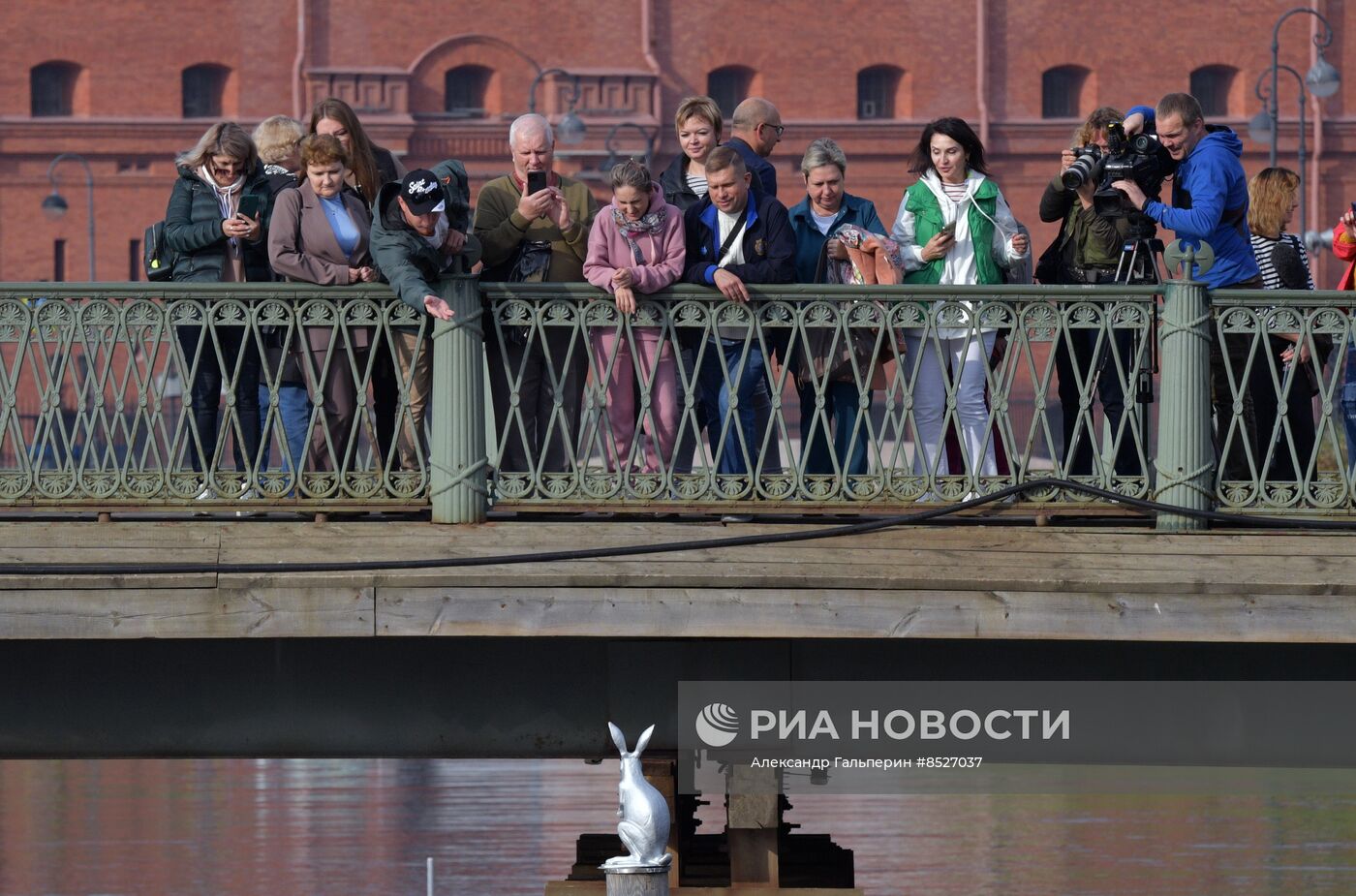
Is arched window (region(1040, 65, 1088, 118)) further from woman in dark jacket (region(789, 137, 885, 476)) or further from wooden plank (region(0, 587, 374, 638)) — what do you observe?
wooden plank (region(0, 587, 374, 638))

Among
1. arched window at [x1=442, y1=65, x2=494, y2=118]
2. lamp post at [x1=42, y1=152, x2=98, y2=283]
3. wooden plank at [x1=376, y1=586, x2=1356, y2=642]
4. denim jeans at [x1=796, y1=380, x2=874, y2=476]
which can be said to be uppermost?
arched window at [x1=442, y1=65, x2=494, y2=118]

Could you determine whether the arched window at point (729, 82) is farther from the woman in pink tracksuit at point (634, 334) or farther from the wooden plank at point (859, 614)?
the wooden plank at point (859, 614)

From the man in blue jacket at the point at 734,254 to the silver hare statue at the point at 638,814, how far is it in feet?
3.89

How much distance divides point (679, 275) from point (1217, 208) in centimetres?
208

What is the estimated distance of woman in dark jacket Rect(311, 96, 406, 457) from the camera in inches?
341

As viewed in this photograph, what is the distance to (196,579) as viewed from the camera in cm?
780

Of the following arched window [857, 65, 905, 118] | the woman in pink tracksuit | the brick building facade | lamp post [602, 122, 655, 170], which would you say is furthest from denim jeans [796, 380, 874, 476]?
arched window [857, 65, 905, 118]

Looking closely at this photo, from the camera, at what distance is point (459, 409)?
8141mm

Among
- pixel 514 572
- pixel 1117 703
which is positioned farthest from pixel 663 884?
pixel 1117 703

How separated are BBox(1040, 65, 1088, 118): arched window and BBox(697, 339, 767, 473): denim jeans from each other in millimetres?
43504

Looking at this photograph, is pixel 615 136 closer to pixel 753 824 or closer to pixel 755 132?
pixel 755 132

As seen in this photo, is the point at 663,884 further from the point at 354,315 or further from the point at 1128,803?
the point at 1128,803

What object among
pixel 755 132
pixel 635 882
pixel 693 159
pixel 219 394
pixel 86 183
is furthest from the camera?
pixel 86 183

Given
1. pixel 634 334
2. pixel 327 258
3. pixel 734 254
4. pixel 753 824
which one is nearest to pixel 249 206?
pixel 327 258
